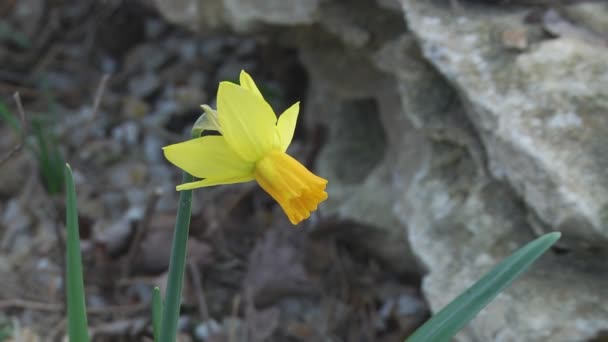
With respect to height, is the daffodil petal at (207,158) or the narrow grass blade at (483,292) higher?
the daffodil petal at (207,158)

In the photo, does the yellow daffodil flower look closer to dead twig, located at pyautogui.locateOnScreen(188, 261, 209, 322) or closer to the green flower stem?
the green flower stem

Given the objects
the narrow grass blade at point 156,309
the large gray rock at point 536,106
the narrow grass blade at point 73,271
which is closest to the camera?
the narrow grass blade at point 73,271

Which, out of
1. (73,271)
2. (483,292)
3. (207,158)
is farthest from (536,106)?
(73,271)

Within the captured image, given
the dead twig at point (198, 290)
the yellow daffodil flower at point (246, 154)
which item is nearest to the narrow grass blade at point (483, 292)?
the yellow daffodil flower at point (246, 154)

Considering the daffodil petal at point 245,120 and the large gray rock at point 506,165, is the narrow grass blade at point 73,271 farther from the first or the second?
the large gray rock at point 506,165

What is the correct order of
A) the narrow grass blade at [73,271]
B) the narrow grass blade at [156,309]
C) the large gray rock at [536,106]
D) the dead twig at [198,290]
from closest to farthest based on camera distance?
1. the narrow grass blade at [73,271]
2. the narrow grass blade at [156,309]
3. the large gray rock at [536,106]
4. the dead twig at [198,290]

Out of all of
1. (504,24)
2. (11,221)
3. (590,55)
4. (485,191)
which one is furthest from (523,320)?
(11,221)

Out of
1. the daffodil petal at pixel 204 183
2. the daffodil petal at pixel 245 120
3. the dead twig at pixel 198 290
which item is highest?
the daffodil petal at pixel 245 120
